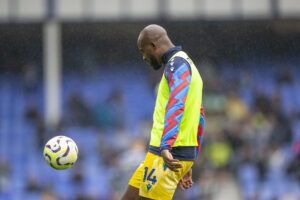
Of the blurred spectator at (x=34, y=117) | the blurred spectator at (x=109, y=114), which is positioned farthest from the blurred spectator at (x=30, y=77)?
the blurred spectator at (x=109, y=114)

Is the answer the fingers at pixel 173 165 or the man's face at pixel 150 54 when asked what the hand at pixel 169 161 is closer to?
→ the fingers at pixel 173 165

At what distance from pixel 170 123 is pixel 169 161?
0.33 m

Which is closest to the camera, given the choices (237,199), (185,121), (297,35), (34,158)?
(185,121)

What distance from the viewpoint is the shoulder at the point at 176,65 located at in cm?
569

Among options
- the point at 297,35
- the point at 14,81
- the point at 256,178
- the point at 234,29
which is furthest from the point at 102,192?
the point at 297,35

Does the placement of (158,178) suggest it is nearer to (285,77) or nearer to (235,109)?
(235,109)

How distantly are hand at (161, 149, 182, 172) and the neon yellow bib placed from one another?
0.29 meters

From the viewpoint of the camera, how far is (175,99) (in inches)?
218

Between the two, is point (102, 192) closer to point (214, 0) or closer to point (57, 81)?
point (57, 81)

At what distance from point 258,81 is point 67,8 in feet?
19.3

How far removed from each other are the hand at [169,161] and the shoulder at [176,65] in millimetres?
744

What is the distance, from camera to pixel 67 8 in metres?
18.0

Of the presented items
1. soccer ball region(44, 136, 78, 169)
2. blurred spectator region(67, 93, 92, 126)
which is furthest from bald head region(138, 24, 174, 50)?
blurred spectator region(67, 93, 92, 126)

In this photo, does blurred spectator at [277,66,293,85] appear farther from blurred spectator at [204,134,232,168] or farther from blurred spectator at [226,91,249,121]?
blurred spectator at [204,134,232,168]
